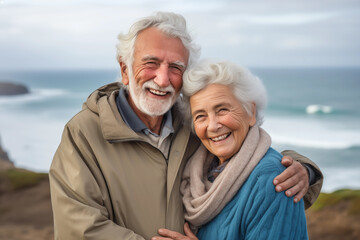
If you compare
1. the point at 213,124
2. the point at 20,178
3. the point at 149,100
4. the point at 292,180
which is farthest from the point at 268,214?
the point at 20,178

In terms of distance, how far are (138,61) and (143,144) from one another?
528mm

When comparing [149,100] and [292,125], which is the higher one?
[149,100]

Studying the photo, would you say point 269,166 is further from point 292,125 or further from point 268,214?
point 292,125

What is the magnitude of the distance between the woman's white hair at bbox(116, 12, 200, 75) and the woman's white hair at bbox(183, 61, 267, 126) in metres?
0.20

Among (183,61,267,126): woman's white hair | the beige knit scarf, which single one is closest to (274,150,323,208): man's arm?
the beige knit scarf

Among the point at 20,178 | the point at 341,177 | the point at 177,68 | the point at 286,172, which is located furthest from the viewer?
the point at 341,177

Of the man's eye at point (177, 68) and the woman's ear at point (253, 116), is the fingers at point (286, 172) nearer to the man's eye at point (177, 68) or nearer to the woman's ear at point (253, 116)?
the woman's ear at point (253, 116)

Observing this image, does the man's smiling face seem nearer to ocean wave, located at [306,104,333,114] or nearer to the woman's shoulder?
the woman's shoulder

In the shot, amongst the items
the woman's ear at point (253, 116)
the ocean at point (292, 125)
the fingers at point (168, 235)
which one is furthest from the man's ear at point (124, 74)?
the ocean at point (292, 125)

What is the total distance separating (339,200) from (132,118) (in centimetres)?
689

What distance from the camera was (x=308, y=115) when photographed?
3180 centimetres

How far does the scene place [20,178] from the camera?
31.3ft

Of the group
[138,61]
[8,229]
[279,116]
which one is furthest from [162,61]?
[279,116]

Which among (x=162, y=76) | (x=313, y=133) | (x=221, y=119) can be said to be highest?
(x=162, y=76)
